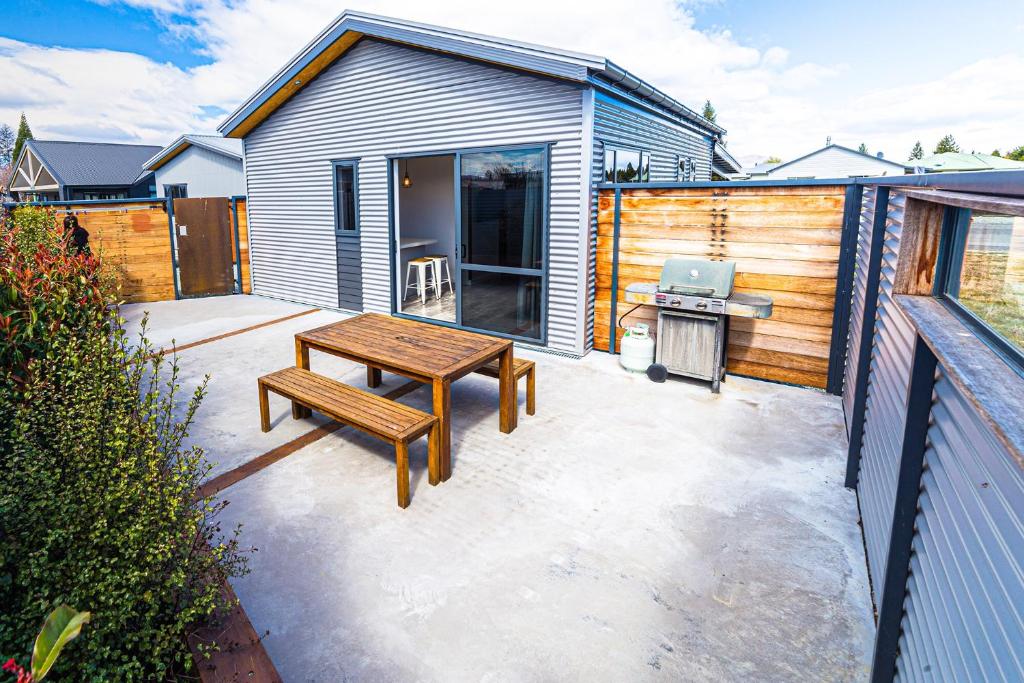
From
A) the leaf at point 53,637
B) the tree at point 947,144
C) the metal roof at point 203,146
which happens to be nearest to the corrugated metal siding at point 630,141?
the leaf at point 53,637

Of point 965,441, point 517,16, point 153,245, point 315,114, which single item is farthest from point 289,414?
point 517,16

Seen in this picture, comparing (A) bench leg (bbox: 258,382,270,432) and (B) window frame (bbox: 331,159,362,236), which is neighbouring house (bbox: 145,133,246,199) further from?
(A) bench leg (bbox: 258,382,270,432)

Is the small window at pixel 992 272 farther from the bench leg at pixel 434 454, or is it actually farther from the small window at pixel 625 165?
the small window at pixel 625 165

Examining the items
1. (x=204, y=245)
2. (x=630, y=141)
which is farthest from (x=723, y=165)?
(x=204, y=245)

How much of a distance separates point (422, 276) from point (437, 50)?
3608 mm

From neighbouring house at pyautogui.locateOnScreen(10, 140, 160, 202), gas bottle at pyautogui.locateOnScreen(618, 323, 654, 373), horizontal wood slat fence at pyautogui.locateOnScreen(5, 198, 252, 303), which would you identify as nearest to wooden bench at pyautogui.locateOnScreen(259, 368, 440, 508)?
gas bottle at pyautogui.locateOnScreen(618, 323, 654, 373)

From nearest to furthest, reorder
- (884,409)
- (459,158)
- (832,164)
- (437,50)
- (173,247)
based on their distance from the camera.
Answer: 1. (884,409)
2. (437,50)
3. (459,158)
4. (173,247)
5. (832,164)

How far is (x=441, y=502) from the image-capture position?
3.36 metres

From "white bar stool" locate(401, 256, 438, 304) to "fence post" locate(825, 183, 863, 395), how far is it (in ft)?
19.6

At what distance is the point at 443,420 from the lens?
11.5 ft

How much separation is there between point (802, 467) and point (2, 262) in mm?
4984

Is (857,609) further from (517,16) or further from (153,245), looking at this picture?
(517,16)

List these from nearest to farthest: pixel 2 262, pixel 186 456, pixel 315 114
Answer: pixel 186 456, pixel 2 262, pixel 315 114

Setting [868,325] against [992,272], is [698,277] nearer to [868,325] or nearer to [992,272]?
[868,325]
